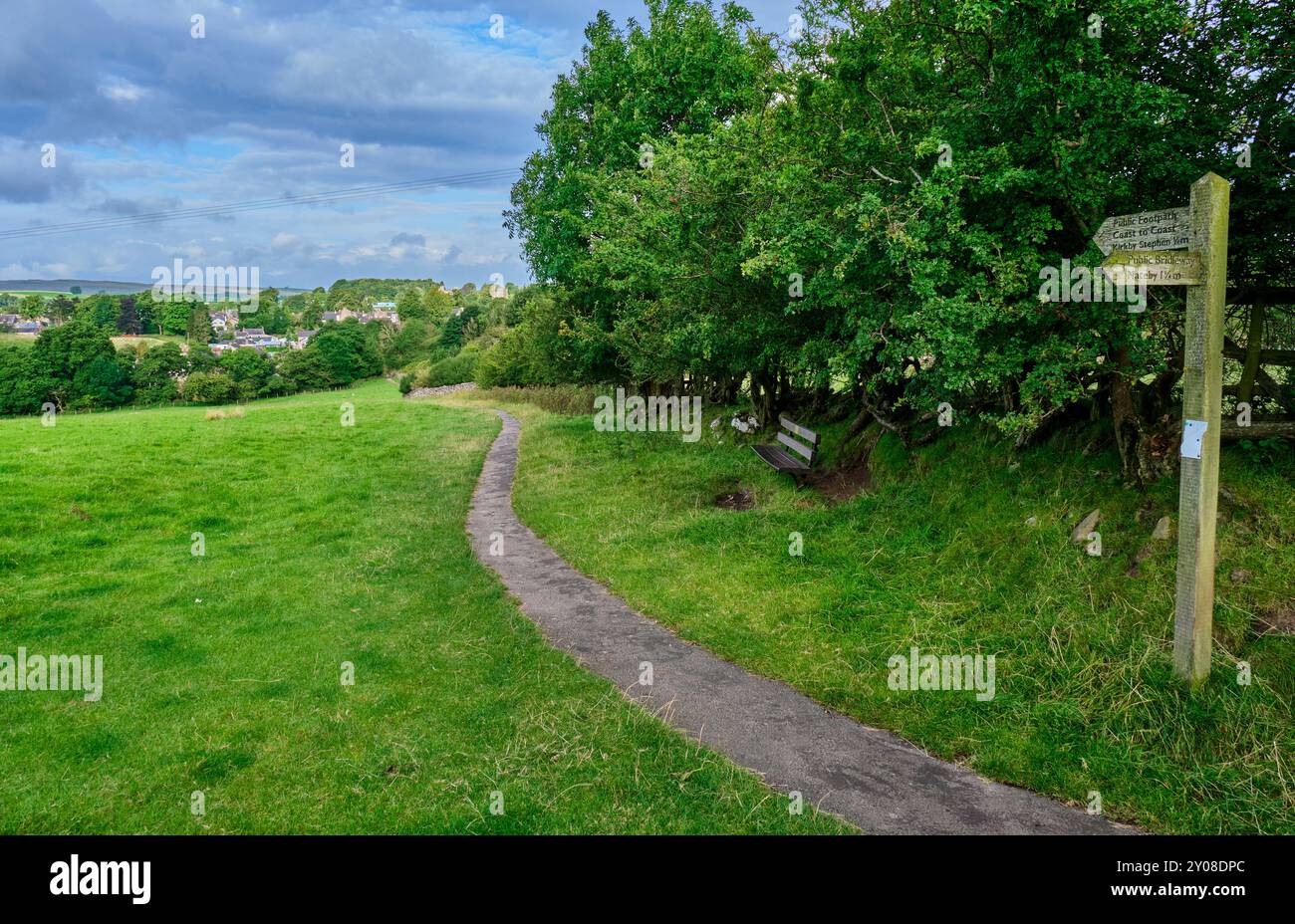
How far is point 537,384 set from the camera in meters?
51.9

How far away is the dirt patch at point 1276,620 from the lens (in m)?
6.91

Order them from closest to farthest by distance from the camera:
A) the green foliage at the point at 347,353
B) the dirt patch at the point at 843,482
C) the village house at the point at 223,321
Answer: the dirt patch at the point at 843,482
the green foliage at the point at 347,353
the village house at the point at 223,321

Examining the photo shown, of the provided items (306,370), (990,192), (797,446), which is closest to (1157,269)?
(990,192)

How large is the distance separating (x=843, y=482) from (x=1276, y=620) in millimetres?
8126

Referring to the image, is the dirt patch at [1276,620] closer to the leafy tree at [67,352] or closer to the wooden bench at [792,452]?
the wooden bench at [792,452]

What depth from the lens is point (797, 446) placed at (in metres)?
16.2

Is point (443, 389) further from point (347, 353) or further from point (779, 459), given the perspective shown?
point (779, 459)

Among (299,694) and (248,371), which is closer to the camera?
(299,694)

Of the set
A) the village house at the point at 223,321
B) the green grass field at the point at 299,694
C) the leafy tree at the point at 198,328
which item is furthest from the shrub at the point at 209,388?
the green grass field at the point at 299,694

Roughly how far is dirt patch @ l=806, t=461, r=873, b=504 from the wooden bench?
30 centimetres

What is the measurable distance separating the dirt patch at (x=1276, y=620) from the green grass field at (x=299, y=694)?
15.4ft

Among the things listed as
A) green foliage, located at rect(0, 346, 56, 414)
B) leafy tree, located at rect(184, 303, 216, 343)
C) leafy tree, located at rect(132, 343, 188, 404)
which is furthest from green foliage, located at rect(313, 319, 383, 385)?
leafy tree, located at rect(184, 303, 216, 343)
